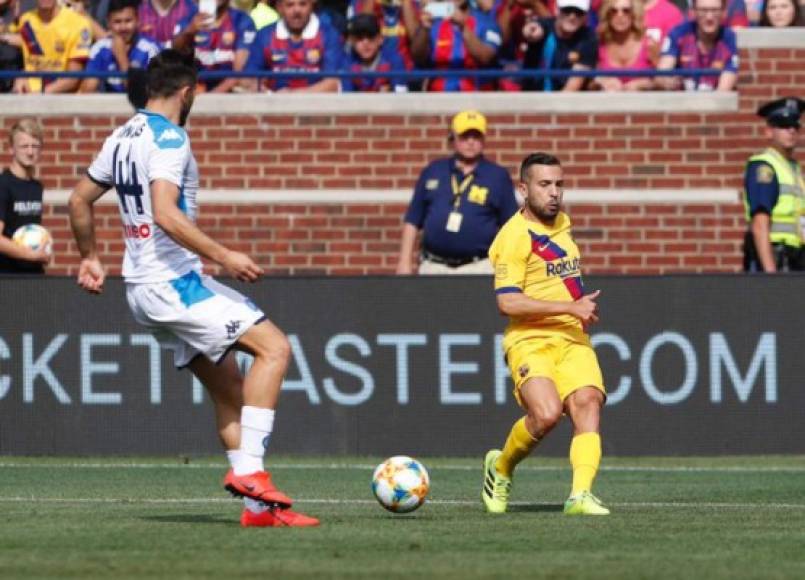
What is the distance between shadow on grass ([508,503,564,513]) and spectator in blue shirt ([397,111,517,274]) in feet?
15.7

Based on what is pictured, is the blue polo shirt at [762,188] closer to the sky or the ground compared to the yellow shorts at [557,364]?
closer to the sky

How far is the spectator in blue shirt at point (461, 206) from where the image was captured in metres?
15.2

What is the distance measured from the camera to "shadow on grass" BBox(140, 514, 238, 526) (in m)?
9.24

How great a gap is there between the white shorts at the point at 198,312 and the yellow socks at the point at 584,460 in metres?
1.80

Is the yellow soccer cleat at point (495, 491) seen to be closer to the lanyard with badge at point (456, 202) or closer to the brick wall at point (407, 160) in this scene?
the lanyard with badge at point (456, 202)

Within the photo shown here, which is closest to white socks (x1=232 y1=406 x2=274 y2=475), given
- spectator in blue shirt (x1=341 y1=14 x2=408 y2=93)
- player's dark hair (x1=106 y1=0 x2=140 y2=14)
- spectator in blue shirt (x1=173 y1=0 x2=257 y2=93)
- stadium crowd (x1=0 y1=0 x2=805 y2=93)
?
stadium crowd (x1=0 y1=0 x2=805 y2=93)

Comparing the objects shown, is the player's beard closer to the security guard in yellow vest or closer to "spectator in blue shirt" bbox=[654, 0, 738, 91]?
the security guard in yellow vest

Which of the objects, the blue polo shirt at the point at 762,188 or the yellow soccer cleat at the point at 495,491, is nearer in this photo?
the yellow soccer cleat at the point at 495,491

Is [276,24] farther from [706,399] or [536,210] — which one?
[536,210]

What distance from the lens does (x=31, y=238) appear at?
14.9m

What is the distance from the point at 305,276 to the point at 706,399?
10.2 feet

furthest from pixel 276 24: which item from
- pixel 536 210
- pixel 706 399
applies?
pixel 536 210

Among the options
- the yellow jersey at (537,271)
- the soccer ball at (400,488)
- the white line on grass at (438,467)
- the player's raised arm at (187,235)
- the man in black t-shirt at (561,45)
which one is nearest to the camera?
the player's raised arm at (187,235)

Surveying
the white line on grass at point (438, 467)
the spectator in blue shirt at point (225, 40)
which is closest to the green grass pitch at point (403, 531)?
the white line on grass at point (438, 467)
